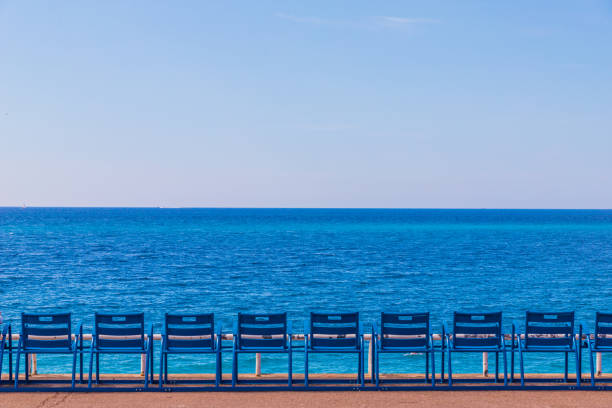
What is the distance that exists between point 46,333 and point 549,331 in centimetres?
606

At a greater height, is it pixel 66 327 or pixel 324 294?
pixel 66 327

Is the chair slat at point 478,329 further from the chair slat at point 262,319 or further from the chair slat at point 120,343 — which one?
the chair slat at point 120,343

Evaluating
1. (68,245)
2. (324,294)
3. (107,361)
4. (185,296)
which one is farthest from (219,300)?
(68,245)

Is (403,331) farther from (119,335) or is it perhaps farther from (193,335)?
(119,335)

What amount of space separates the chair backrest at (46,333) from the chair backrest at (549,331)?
5517 mm

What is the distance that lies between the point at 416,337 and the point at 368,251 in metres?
49.7

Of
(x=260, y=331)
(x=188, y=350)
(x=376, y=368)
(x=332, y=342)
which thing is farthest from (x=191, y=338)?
(x=376, y=368)

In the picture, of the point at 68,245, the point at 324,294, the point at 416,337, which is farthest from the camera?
the point at 68,245

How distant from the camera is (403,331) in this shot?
344 inches

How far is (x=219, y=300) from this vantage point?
94.5ft

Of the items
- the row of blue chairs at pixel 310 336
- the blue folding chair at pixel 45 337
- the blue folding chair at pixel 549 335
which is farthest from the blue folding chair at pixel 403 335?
the blue folding chair at pixel 45 337

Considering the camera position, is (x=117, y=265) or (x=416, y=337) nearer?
(x=416, y=337)

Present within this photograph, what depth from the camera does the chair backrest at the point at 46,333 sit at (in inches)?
337
